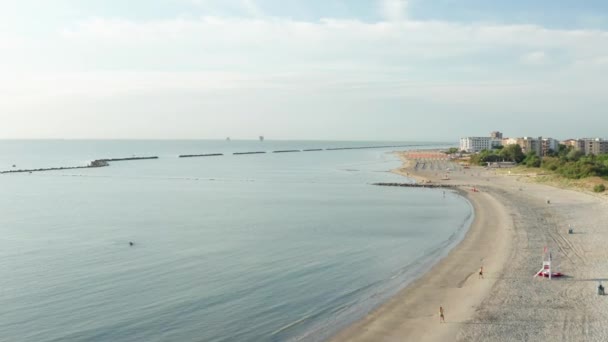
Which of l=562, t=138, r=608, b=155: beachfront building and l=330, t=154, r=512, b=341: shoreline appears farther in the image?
l=562, t=138, r=608, b=155: beachfront building

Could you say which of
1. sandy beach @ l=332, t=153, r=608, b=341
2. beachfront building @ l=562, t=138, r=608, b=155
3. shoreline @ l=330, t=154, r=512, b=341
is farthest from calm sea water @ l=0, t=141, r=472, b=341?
beachfront building @ l=562, t=138, r=608, b=155

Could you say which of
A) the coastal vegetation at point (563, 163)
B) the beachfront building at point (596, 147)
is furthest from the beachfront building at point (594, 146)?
the coastal vegetation at point (563, 163)

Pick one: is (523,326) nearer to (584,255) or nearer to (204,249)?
(584,255)

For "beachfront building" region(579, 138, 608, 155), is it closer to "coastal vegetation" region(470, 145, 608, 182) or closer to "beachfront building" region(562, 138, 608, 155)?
"beachfront building" region(562, 138, 608, 155)

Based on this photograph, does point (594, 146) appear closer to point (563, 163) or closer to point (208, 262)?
point (563, 163)

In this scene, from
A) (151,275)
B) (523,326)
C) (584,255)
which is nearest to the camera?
(523,326)

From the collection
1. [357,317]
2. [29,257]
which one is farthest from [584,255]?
[29,257]
